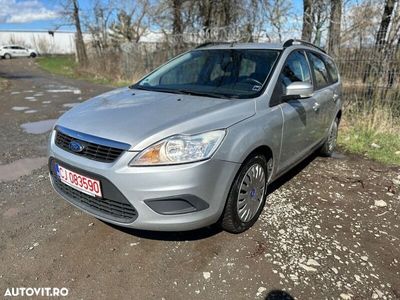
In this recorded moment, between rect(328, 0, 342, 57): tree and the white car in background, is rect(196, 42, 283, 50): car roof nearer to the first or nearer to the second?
rect(328, 0, 342, 57): tree

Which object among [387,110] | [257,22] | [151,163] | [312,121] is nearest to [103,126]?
[151,163]

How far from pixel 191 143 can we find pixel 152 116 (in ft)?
1.51

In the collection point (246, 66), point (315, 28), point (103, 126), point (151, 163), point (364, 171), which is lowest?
point (364, 171)

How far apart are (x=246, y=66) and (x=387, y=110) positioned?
14.8 ft

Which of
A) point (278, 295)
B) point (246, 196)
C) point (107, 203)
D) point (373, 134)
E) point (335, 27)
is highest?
point (335, 27)

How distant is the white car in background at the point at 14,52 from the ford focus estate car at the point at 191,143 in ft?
149

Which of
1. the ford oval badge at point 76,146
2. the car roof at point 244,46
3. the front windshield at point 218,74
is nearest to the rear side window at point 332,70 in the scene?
the car roof at point 244,46

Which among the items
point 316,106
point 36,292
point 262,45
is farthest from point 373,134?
point 36,292

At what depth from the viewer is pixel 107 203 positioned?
2.48 m

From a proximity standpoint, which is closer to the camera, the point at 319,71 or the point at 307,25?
the point at 319,71

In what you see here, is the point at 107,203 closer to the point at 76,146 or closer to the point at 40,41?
the point at 76,146

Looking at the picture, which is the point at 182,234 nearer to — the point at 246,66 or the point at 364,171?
the point at 246,66

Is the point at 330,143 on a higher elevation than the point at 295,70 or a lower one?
lower

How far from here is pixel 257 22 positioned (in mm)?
12531
